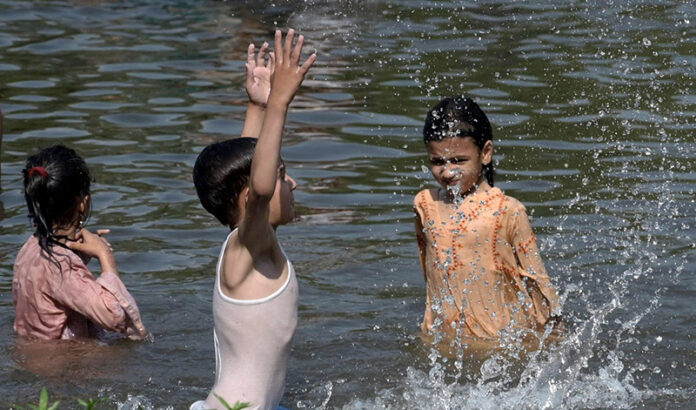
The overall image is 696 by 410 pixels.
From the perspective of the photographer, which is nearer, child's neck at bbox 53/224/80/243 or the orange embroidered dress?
the orange embroidered dress

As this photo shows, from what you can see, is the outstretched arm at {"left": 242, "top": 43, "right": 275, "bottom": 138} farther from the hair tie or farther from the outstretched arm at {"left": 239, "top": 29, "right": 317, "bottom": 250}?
the outstretched arm at {"left": 239, "top": 29, "right": 317, "bottom": 250}

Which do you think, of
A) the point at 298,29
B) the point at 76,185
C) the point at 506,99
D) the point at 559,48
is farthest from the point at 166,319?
the point at 298,29

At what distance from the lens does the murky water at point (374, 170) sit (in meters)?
5.57

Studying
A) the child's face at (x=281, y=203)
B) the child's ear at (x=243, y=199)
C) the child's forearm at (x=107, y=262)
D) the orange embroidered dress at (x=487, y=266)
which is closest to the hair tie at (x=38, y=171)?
the child's forearm at (x=107, y=262)

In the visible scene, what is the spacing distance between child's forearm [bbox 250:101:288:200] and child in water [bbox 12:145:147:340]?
6.30 feet

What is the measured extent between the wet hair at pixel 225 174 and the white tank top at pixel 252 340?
0.18 meters

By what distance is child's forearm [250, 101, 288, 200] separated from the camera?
151 inches

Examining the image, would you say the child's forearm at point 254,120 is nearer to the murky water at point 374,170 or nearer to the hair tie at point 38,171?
the hair tie at point 38,171

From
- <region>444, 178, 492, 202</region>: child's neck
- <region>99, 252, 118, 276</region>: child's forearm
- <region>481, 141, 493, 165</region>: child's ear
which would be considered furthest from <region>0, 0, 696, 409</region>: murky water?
<region>481, 141, 493, 165</region>: child's ear

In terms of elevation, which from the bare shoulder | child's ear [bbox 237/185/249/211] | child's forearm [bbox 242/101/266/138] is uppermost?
child's forearm [bbox 242/101/266/138]

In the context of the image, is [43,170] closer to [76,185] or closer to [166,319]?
Result: [76,185]

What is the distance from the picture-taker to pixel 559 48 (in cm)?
1222

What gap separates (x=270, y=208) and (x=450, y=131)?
140 centimetres

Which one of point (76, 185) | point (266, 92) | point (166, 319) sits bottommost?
point (166, 319)
